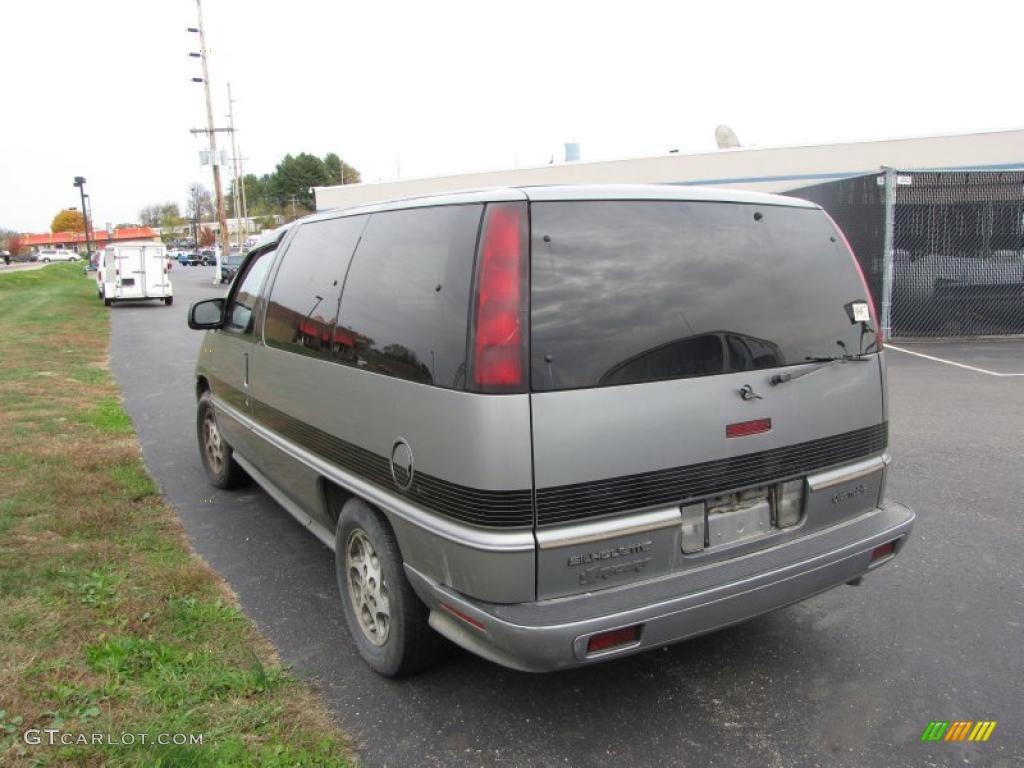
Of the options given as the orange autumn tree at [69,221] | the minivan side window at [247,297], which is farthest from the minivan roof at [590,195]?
the orange autumn tree at [69,221]

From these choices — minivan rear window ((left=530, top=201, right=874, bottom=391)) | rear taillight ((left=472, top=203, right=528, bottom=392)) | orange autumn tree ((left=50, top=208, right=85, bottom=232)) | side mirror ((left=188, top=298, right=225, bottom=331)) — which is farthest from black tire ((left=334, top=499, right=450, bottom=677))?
orange autumn tree ((left=50, top=208, right=85, bottom=232))

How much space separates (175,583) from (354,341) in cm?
173

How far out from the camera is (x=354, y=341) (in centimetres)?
321

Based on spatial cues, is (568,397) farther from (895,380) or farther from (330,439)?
(895,380)

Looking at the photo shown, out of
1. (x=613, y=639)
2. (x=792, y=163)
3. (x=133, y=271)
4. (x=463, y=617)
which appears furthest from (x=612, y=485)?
(x=792, y=163)

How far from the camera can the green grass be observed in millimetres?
2637

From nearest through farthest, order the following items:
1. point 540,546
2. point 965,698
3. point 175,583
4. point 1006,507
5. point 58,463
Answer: point 540,546, point 965,698, point 175,583, point 1006,507, point 58,463

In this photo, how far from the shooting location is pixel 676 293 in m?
2.72

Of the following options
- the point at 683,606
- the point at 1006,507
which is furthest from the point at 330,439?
the point at 1006,507

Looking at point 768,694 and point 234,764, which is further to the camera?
point 768,694

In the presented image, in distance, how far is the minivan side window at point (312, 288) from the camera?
137 inches

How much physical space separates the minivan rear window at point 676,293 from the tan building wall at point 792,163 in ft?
66.4

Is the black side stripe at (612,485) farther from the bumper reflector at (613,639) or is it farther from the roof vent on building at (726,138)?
the roof vent on building at (726,138)

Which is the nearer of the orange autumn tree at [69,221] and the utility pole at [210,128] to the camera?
the utility pole at [210,128]
